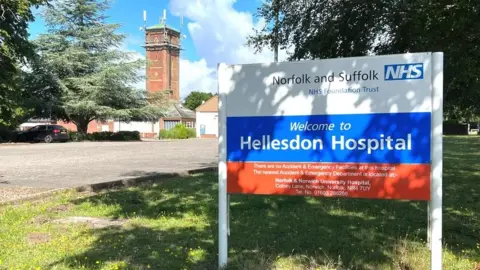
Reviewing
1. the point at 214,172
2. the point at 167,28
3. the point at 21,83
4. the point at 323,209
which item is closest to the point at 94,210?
the point at 323,209

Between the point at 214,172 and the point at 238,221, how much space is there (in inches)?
271

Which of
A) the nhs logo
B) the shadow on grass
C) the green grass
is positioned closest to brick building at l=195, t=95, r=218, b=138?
the shadow on grass

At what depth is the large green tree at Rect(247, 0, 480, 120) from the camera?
325 inches

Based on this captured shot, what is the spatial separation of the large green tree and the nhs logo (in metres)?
4.03

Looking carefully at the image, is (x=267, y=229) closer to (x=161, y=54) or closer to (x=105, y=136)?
(x=105, y=136)

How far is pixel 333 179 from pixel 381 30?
8.16m

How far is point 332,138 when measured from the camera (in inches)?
172

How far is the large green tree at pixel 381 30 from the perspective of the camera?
825 centimetres

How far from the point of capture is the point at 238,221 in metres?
6.73

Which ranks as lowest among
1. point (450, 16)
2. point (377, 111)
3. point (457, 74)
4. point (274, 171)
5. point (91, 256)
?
point (91, 256)

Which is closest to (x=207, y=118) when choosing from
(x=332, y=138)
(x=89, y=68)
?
(x=89, y=68)

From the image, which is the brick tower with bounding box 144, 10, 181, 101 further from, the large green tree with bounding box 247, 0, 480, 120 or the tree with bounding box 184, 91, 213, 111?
the large green tree with bounding box 247, 0, 480, 120

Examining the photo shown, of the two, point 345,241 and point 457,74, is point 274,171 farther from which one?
point 457,74

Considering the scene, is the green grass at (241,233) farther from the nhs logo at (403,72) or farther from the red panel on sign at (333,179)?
the nhs logo at (403,72)
